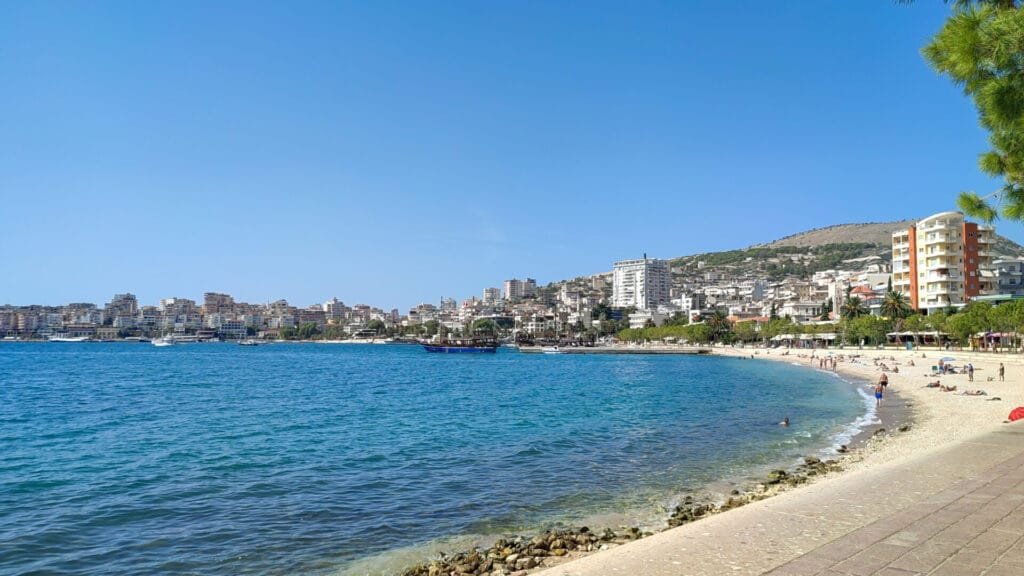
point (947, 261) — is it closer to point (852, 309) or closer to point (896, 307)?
point (896, 307)

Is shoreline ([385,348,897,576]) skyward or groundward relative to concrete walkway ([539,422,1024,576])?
groundward

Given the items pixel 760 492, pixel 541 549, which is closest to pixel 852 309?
pixel 760 492

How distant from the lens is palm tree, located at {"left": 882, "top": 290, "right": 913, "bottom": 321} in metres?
85.5

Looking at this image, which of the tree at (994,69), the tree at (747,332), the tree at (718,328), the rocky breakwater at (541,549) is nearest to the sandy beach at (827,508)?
the rocky breakwater at (541,549)

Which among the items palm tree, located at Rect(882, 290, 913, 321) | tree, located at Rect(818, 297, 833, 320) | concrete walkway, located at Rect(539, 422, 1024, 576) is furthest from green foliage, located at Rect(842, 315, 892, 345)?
concrete walkway, located at Rect(539, 422, 1024, 576)

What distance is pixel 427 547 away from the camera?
1099 cm

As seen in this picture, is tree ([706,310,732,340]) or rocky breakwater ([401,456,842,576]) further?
tree ([706,310,732,340])

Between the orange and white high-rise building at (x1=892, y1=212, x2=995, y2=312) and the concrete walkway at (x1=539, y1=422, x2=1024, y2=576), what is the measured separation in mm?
86301

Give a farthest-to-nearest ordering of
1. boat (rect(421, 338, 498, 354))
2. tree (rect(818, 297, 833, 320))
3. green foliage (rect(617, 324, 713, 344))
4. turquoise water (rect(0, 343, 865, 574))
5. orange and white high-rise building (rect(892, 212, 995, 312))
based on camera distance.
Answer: boat (rect(421, 338, 498, 354)) < green foliage (rect(617, 324, 713, 344)) < tree (rect(818, 297, 833, 320)) < orange and white high-rise building (rect(892, 212, 995, 312)) < turquoise water (rect(0, 343, 865, 574))

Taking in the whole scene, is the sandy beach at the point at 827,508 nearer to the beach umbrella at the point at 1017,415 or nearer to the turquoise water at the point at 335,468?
the beach umbrella at the point at 1017,415

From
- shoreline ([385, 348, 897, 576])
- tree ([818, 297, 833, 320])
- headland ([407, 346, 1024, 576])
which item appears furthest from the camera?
tree ([818, 297, 833, 320])

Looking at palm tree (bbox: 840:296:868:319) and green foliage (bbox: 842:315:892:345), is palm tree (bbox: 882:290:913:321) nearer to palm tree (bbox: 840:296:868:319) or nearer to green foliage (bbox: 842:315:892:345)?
green foliage (bbox: 842:315:892:345)

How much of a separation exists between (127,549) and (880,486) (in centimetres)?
1260

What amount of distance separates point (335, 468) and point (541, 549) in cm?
946
